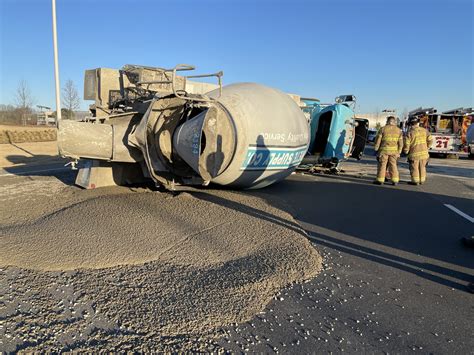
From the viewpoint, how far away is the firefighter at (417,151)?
853 centimetres

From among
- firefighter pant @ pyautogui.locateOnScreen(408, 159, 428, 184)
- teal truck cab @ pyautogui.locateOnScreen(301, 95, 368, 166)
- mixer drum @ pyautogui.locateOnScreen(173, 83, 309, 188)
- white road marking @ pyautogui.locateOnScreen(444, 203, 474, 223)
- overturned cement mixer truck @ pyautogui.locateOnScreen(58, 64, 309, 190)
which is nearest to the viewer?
overturned cement mixer truck @ pyautogui.locateOnScreen(58, 64, 309, 190)

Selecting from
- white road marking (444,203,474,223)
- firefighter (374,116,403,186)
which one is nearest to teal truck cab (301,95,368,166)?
firefighter (374,116,403,186)

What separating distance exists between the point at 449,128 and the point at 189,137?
17.8 m

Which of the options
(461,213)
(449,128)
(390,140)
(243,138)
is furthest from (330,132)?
(449,128)

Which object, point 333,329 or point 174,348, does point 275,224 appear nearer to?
point 333,329

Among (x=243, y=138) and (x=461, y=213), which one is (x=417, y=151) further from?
(x=243, y=138)

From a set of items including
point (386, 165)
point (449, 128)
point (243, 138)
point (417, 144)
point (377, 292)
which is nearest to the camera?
point (377, 292)

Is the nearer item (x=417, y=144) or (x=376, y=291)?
(x=376, y=291)

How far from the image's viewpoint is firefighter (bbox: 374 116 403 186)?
8359 millimetres

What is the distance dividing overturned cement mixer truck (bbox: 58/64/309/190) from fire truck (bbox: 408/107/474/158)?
14.4 metres

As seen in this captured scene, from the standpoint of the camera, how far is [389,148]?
8.33 metres

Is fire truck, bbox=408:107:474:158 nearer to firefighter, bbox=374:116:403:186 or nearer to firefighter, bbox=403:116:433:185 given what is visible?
firefighter, bbox=403:116:433:185

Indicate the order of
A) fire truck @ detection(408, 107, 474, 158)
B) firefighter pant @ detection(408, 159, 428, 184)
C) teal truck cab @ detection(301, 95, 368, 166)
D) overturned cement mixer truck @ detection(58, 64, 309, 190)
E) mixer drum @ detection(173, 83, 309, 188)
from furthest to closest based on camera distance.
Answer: fire truck @ detection(408, 107, 474, 158) → teal truck cab @ detection(301, 95, 368, 166) → firefighter pant @ detection(408, 159, 428, 184) → mixer drum @ detection(173, 83, 309, 188) → overturned cement mixer truck @ detection(58, 64, 309, 190)

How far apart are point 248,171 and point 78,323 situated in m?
3.68
